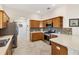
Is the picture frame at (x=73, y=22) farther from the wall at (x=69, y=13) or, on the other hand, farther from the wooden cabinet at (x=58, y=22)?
the wooden cabinet at (x=58, y=22)

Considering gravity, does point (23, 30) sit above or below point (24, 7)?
below

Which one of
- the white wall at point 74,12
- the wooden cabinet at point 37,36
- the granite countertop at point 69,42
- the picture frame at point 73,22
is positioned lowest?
the wooden cabinet at point 37,36

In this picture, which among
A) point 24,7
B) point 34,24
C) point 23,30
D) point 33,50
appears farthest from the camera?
point 34,24

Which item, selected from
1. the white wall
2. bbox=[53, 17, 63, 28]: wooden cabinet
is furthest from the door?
the white wall

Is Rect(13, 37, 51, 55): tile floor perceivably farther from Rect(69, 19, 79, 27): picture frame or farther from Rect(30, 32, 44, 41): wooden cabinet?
Rect(30, 32, 44, 41): wooden cabinet

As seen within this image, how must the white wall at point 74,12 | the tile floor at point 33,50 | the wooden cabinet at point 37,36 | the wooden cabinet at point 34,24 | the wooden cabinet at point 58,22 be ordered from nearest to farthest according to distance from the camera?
the white wall at point 74,12, the tile floor at point 33,50, the wooden cabinet at point 58,22, the wooden cabinet at point 37,36, the wooden cabinet at point 34,24

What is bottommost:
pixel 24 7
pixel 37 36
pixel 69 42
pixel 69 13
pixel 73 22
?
pixel 37 36

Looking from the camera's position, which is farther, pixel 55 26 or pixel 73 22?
pixel 55 26

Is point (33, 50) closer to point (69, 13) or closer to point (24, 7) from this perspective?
point (24, 7)

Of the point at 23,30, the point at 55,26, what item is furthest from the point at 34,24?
the point at 55,26

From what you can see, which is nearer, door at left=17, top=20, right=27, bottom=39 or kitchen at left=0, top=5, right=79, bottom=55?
kitchen at left=0, top=5, right=79, bottom=55

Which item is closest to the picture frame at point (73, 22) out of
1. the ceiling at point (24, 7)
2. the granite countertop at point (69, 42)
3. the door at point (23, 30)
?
the ceiling at point (24, 7)

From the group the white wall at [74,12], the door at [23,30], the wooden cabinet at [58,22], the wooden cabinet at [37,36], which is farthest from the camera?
the wooden cabinet at [37,36]

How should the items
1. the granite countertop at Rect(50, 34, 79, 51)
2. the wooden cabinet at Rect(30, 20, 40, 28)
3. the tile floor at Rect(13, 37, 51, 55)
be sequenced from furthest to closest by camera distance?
1. the wooden cabinet at Rect(30, 20, 40, 28)
2. the tile floor at Rect(13, 37, 51, 55)
3. the granite countertop at Rect(50, 34, 79, 51)
